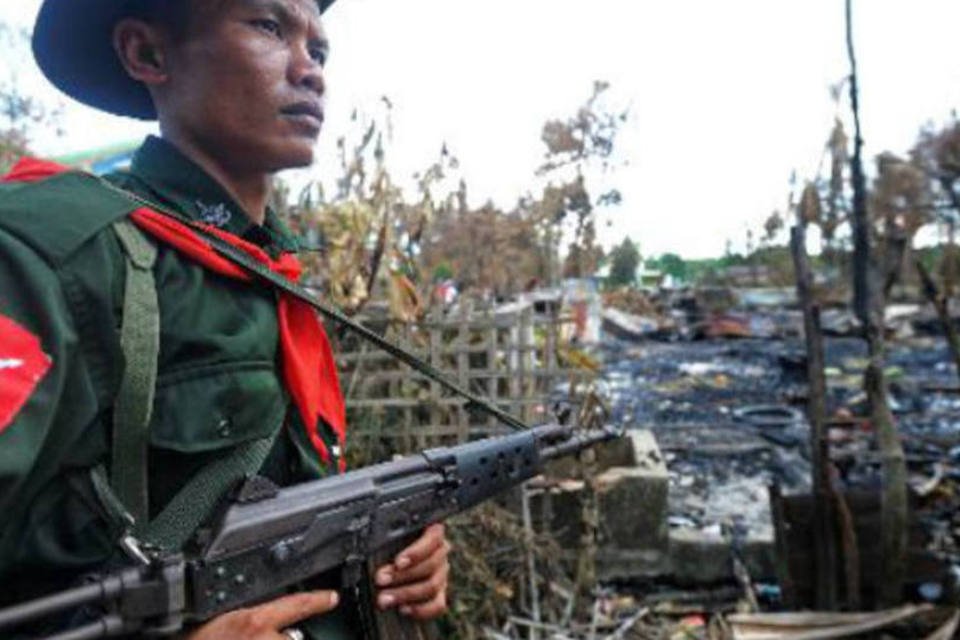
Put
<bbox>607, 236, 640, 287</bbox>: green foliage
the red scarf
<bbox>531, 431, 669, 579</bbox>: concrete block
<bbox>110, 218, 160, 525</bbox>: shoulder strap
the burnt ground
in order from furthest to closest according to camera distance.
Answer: <bbox>607, 236, 640, 287</bbox>: green foliage < the burnt ground < <bbox>531, 431, 669, 579</bbox>: concrete block < the red scarf < <bbox>110, 218, 160, 525</bbox>: shoulder strap

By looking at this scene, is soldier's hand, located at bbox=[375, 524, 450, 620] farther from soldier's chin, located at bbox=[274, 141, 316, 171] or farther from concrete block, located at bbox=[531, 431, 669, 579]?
concrete block, located at bbox=[531, 431, 669, 579]

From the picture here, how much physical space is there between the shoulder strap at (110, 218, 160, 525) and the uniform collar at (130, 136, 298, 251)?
338mm

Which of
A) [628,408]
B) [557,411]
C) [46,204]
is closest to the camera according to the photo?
[46,204]

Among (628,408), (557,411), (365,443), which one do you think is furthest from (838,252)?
(557,411)

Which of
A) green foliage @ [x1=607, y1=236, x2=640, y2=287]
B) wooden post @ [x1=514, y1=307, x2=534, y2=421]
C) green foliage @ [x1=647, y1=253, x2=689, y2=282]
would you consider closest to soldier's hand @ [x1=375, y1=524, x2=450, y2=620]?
wooden post @ [x1=514, y1=307, x2=534, y2=421]

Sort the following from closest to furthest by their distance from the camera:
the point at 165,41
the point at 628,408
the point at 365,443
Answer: the point at 165,41 < the point at 365,443 < the point at 628,408

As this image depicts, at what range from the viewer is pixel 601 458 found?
587cm

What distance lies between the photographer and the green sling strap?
1.03 m

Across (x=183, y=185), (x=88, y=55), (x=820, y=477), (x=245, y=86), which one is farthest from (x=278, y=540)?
(x=820, y=477)

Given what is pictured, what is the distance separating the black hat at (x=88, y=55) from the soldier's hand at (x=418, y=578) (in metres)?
1.10

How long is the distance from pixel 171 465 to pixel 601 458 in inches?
196

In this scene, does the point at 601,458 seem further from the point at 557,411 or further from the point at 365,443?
the point at 557,411

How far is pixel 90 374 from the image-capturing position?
99 centimetres

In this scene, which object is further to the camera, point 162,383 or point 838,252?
point 838,252
